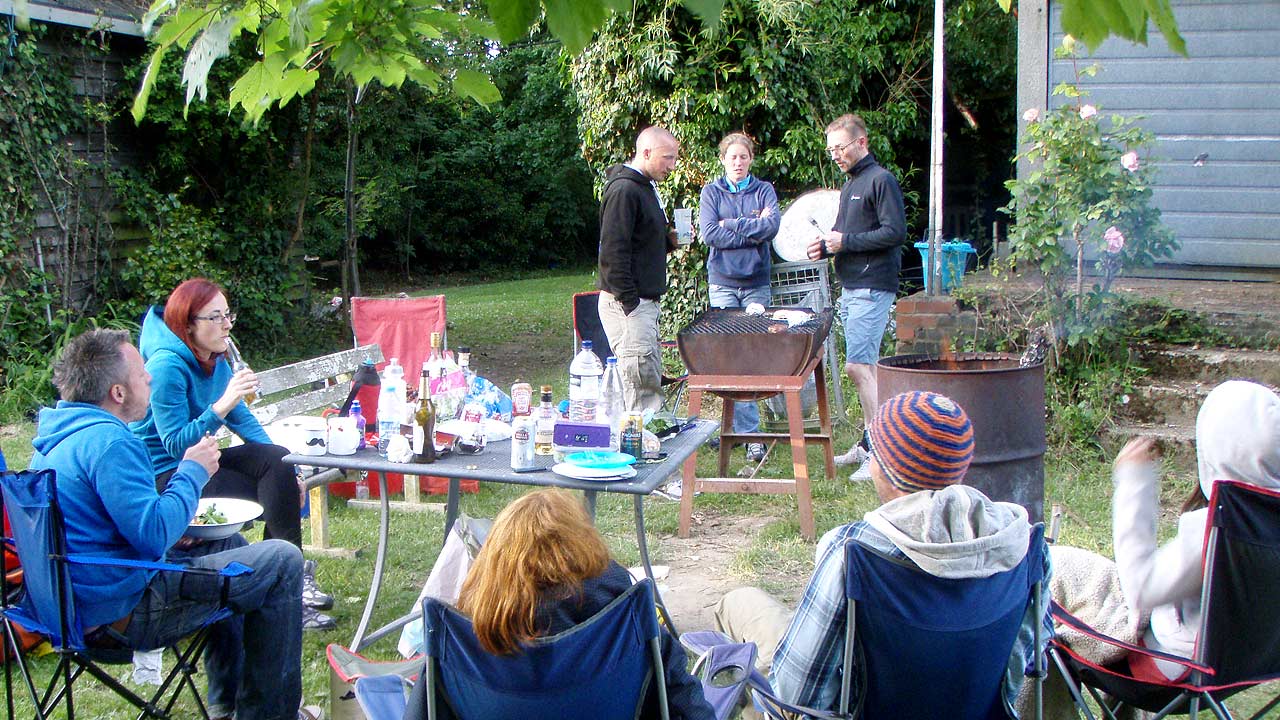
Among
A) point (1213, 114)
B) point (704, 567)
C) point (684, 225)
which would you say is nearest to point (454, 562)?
point (704, 567)

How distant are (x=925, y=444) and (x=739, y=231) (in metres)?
4.34

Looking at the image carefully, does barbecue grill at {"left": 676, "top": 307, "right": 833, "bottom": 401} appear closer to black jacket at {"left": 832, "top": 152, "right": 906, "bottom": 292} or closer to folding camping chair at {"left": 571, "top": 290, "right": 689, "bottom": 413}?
black jacket at {"left": 832, "top": 152, "right": 906, "bottom": 292}

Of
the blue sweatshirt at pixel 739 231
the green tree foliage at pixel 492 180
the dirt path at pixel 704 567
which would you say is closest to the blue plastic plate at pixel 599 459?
the dirt path at pixel 704 567

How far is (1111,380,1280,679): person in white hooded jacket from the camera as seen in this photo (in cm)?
253

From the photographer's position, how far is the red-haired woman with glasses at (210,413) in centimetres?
404

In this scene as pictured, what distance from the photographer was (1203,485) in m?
2.68

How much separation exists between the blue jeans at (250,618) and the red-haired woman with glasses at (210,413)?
2.25 feet

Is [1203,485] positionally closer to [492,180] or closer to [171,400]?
[171,400]

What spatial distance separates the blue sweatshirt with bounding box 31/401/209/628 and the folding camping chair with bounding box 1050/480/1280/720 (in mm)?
2478

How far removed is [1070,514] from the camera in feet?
16.8

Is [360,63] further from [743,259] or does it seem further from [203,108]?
[203,108]

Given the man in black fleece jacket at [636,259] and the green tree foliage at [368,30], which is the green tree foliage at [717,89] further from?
the green tree foliage at [368,30]

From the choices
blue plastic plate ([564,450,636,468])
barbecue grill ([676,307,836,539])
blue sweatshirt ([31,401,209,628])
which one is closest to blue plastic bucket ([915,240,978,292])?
barbecue grill ([676,307,836,539])

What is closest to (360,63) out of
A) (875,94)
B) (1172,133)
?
(1172,133)
